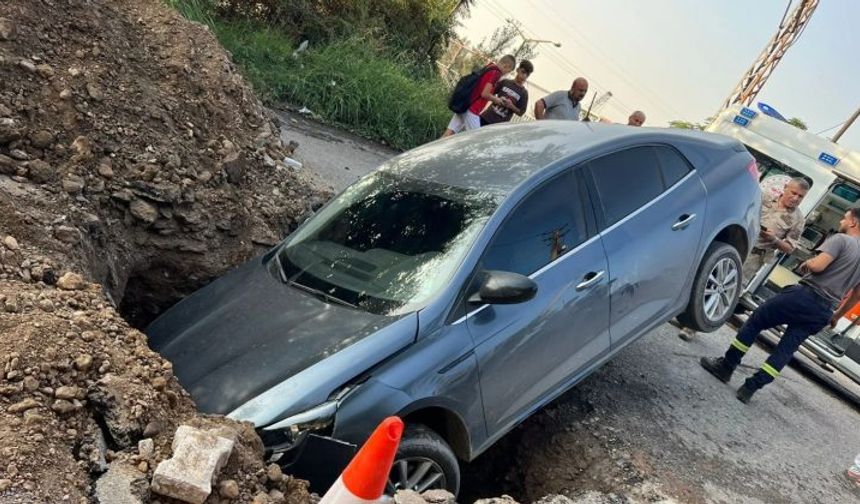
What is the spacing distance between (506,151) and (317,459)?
2.21 metres

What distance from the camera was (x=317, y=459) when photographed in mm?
2725

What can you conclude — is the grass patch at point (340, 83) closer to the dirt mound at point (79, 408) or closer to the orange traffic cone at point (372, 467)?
the dirt mound at point (79, 408)

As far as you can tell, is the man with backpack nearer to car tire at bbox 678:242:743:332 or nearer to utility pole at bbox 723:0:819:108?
car tire at bbox 678:242:743:332

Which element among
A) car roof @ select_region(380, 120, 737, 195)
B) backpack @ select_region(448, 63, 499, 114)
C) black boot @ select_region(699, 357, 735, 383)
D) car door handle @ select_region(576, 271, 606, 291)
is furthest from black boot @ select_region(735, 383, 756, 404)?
backpack @ select_region(448, 63, 499, 114)

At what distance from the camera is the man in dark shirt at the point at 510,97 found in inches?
333

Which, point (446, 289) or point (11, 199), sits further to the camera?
point (11, 199)

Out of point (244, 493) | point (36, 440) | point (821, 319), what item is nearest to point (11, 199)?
point (36, 440)

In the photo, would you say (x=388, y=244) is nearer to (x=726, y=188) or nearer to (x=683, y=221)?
(x=683, y=221)

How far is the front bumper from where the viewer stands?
8.81 ft

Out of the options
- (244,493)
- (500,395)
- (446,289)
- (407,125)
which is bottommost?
(407,125)

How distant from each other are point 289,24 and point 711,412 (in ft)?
39.4

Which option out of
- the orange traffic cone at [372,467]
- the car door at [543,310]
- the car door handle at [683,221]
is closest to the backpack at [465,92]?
the car door handle at [683,221]

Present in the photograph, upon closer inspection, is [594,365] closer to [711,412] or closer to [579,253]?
[579,253]

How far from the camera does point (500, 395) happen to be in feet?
11.0
